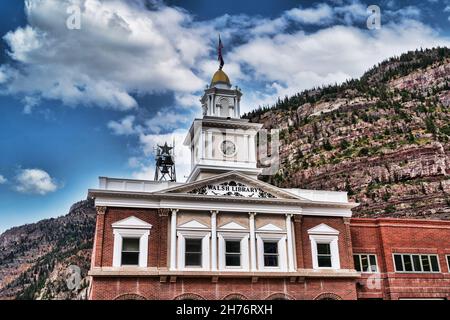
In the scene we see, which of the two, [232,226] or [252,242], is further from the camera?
[232,226]

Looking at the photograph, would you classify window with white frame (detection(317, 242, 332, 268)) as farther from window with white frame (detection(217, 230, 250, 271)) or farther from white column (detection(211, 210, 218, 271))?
white column (detection(211, 210, 218, 271))

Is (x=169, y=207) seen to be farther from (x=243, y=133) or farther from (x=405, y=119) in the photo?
(x=405, y=119)

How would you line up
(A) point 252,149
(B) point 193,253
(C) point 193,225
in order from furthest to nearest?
(A) point 252,149 → (C) point 193,225 → (B) point 193,253

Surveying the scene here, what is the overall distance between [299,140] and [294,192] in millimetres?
126358

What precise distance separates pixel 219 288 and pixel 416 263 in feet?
50.4

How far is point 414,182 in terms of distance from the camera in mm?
122250

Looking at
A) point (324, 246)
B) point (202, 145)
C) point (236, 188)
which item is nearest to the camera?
point (236, 188)

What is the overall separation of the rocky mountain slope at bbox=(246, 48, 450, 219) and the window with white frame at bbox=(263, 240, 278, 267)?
84.6 meters

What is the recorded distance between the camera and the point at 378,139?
144875 mm

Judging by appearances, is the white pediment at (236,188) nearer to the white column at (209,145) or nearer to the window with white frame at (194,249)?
the window with white frame at (194,249)

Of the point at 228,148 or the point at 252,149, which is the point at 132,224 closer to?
the point at 228,148

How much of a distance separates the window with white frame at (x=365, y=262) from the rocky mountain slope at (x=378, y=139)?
256ft

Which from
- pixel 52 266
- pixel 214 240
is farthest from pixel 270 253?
pixel 52 266
